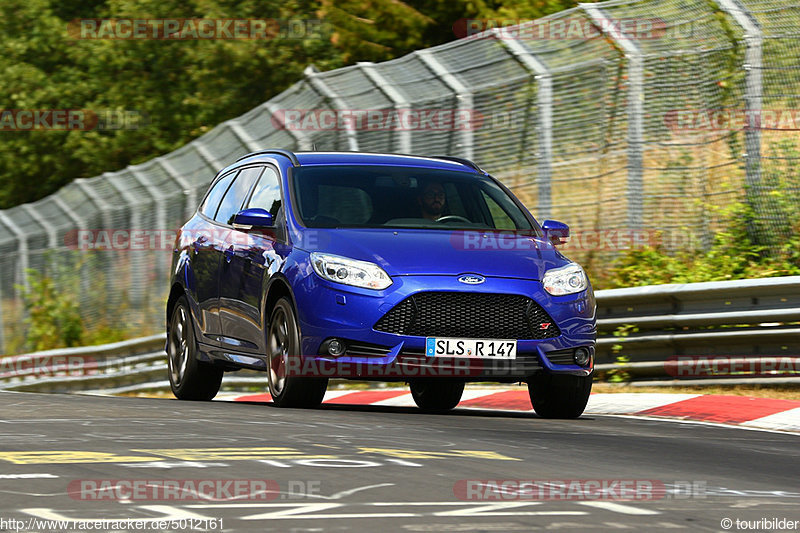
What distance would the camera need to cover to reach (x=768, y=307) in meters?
11.5

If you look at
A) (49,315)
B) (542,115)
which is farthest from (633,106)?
(49,315)

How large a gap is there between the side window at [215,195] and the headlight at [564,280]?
325cm

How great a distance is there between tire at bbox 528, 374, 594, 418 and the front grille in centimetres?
47

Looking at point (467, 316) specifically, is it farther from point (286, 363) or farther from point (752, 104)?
point (752, 104)

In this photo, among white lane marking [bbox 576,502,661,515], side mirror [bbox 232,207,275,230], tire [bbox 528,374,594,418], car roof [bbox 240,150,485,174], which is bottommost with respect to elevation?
white lane marking [bbox 576,502,661,515]

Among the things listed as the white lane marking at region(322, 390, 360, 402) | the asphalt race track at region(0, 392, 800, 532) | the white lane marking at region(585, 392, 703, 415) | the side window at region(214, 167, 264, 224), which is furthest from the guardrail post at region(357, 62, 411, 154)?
the asphalt race track at region(0, 392, 800, 532)

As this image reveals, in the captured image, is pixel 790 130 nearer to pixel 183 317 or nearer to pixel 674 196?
pixel 674 196

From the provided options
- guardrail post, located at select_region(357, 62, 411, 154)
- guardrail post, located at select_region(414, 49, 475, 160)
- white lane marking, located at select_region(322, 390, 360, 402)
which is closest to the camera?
white lane marking, located at select_region(322, 390, 360, 402)

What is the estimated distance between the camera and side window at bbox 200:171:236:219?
12.0 m

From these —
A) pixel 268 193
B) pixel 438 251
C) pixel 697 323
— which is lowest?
pixel 697 323

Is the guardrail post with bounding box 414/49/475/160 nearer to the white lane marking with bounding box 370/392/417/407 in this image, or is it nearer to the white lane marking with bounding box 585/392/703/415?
the white lane marking with bounding box 370/392/417/407

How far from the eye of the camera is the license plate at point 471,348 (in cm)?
930

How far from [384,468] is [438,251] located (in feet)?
10.0

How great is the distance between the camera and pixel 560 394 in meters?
10.1
